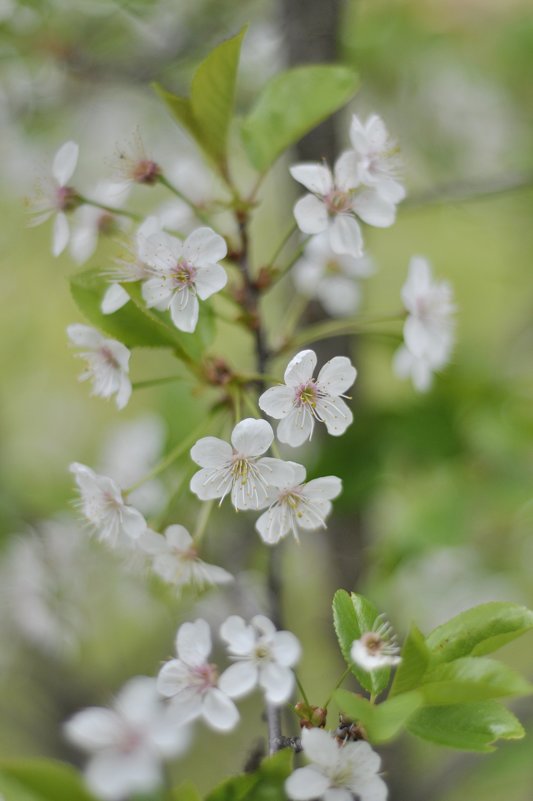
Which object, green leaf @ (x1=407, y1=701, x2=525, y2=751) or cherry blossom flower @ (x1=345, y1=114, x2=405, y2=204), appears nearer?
green leaf @ (x1=407, y1=701, x2=525, y2=751)

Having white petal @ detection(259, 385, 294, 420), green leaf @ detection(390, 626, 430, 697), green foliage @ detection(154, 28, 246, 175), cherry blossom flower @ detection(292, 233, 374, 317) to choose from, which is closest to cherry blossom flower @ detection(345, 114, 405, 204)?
green foliage @ detection(154, 28, 246, 175)

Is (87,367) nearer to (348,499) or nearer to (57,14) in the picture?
(348,499)

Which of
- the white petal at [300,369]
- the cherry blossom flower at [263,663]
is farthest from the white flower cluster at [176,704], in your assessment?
the white petal at [300,369]

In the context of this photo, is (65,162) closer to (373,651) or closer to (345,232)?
(345,232)

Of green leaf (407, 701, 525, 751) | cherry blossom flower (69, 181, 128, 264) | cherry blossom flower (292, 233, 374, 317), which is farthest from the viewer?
cherry blossom flower (292, 233, 374, 317)

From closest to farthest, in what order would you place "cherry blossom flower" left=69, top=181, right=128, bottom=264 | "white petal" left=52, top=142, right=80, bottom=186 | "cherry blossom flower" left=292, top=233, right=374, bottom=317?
1. "white petal" left=52, top=142, right=80, bottom=186
2. "cherry blossom flower" left=69, top=181, right=128, bottom=264
3. "cherry blossom flower" left=292, top=233, right=374, bottom=317

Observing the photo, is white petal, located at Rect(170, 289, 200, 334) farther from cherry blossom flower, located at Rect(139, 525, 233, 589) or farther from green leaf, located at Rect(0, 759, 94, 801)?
green leaf, located at Rect(0, 759, 94, 801)

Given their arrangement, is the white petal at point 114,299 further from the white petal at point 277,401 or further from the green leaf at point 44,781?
the green leaf at point 44,781

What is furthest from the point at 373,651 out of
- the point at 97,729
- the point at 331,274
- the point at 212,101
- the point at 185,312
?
the point at 331,274
